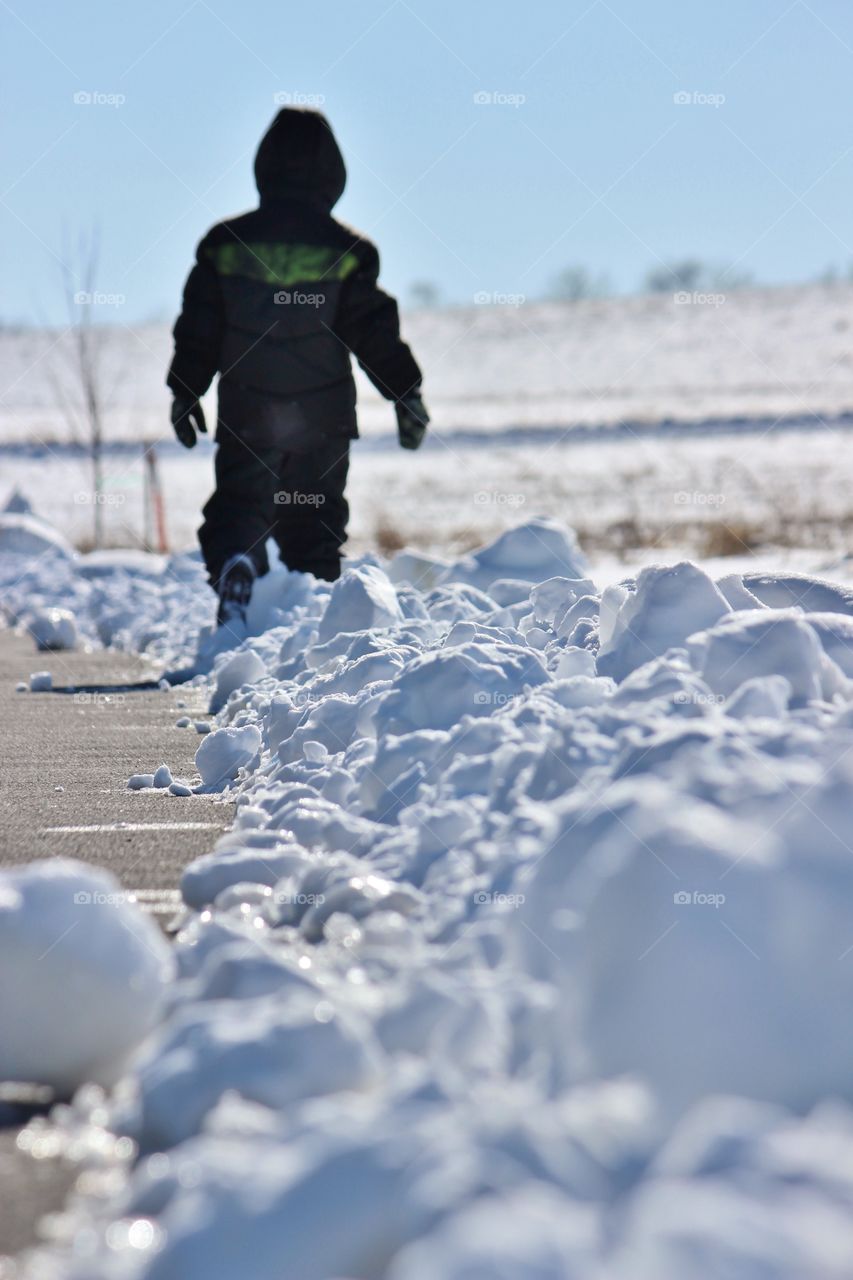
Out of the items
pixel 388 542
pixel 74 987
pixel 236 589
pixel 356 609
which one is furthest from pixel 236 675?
pixel 388 542

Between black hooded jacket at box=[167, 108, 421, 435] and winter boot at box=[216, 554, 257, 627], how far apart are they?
678mm

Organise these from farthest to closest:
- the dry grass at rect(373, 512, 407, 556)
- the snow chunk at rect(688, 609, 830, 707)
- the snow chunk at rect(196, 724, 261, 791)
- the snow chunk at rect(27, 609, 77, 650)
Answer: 1. the dry grass at rect(373, 512, 407, 556)
2. the snow chunk at rect(27, 609, 77, 650)
3. the snow chunk at rect(196, 724, 261, 791)
4. the snow chunk at rect(688, 609, 830, 707)

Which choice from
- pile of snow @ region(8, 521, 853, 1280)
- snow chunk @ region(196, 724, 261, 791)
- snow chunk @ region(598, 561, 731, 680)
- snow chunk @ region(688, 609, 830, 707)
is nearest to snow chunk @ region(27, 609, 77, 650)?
snow chunk @ region(196, 724, 261, 791)

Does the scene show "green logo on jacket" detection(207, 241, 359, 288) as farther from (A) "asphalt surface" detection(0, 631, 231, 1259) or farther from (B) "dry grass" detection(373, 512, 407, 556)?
(B) "dry grass" detection(373, 512, 407, 556)

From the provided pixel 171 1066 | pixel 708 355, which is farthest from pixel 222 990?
pixel 708 355

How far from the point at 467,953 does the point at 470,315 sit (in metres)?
72.9

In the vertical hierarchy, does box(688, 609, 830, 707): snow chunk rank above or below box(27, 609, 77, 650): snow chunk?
above

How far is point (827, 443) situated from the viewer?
35688 mm

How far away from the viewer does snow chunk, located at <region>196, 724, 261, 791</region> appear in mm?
4480

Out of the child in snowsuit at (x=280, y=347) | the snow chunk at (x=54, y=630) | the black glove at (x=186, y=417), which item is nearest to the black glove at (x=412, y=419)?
the child in snowsuit at (x=280, y=347)

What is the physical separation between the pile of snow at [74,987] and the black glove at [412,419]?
5070 mm

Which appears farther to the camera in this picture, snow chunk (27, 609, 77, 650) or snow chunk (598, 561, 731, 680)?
snow chunk (27, 609, 77, 650)

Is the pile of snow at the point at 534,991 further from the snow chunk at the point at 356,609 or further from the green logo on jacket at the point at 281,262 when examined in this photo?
the green logo on jacket at the point at 281,262

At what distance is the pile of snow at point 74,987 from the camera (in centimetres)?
227
